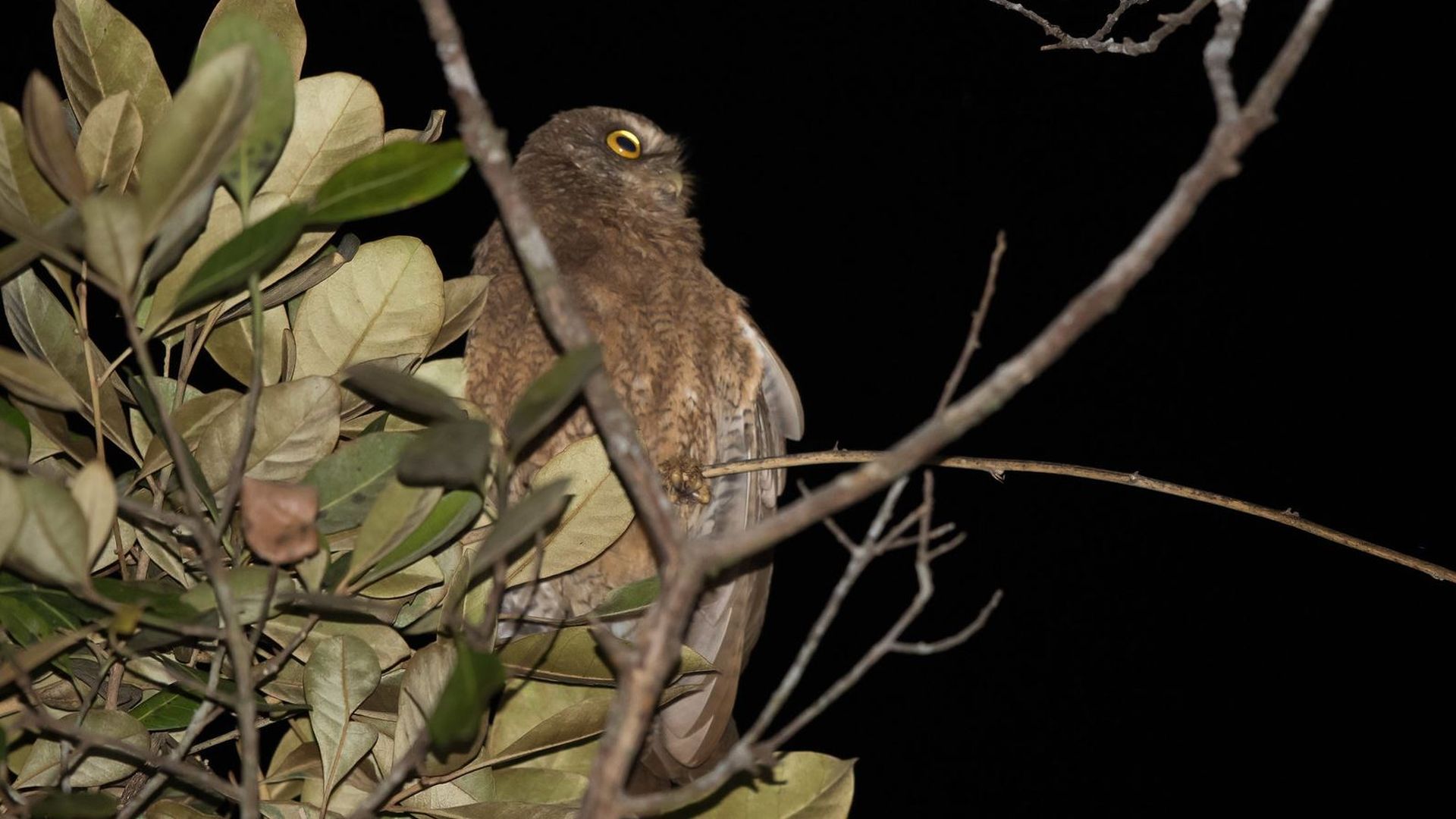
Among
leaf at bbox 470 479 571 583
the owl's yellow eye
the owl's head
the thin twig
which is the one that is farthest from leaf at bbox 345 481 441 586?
the owl's yellow eye

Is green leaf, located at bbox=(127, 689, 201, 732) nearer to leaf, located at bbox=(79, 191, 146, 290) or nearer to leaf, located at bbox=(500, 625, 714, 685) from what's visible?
leaf, located at bbox=(500, 625, 714, 685)

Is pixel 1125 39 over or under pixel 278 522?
over

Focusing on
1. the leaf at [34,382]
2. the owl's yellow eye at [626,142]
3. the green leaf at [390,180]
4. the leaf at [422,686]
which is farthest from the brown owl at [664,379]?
the green leaf at [390,180]

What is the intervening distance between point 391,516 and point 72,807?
1.04 ft

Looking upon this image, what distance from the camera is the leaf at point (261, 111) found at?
937mm

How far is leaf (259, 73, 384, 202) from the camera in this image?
120 cm

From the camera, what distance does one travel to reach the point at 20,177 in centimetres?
101

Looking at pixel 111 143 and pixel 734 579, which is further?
pixel 734 579

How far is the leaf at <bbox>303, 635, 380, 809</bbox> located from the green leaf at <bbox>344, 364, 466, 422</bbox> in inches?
12.1

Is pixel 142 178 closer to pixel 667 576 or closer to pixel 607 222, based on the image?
pixel 667 576

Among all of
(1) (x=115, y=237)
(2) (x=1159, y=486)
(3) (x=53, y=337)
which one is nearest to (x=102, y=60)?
(3) (x=53, y=337)

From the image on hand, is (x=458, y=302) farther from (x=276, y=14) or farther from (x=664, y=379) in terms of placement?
(x=664, y=379)

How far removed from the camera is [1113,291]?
0.80 m

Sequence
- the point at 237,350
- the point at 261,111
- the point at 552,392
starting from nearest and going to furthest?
the point at 552,392 → the point at 261,111 → the point at 237,350
